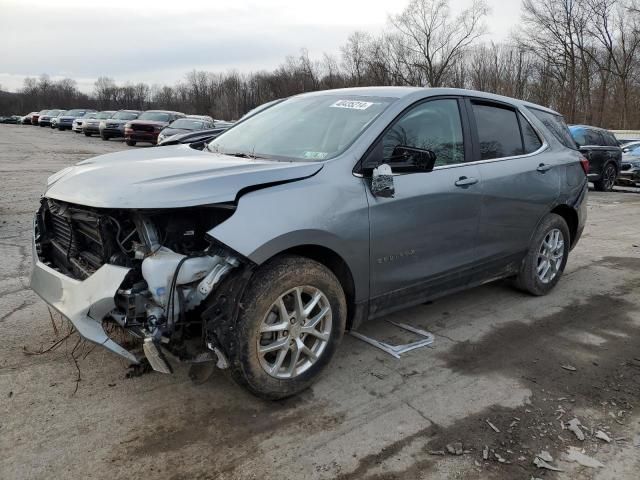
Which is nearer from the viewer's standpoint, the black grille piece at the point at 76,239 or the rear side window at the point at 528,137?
the black grille piece at the point at 76,239

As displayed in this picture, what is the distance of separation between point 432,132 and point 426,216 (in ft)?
2.31

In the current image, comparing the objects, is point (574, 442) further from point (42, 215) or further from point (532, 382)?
point (42, 215)

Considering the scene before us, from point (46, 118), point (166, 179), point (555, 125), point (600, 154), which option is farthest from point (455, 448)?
point (46, 118)

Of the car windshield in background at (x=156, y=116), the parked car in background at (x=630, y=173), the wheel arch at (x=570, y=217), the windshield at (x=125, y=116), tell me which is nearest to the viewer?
the wheel arch at (x=570, y=217)

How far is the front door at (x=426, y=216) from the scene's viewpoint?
342 centimetres

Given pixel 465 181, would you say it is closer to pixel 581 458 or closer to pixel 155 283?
pixel 581 458

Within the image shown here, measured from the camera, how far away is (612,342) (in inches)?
163

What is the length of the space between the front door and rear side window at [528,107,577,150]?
140cm

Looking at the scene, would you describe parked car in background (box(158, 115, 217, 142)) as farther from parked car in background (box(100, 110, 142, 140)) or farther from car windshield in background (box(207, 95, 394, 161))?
car windshield in background (box(207, 95, 394, 161))

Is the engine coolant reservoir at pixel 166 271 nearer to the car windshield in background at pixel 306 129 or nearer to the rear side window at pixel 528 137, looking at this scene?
the car windshield in background at pixel 306 129

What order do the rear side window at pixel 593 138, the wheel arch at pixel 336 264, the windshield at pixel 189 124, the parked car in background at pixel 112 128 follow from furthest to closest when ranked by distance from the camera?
the parked car in background at pixel 112 128
the windshield at pixel 189 124
the rear side window at pixel 593 138
the wheel arch at pixel 336 264

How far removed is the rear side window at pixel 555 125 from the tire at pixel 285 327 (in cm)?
314

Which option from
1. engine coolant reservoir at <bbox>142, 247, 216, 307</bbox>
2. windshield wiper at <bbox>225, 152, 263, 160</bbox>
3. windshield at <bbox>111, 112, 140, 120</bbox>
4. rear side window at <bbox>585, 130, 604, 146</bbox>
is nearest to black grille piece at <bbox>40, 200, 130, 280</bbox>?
engine coolant reservoir at <bbox>142, 247, 216, 307</bbox>

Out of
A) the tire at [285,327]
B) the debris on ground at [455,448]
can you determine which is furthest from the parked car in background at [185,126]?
the debris on ground at [455,448]
